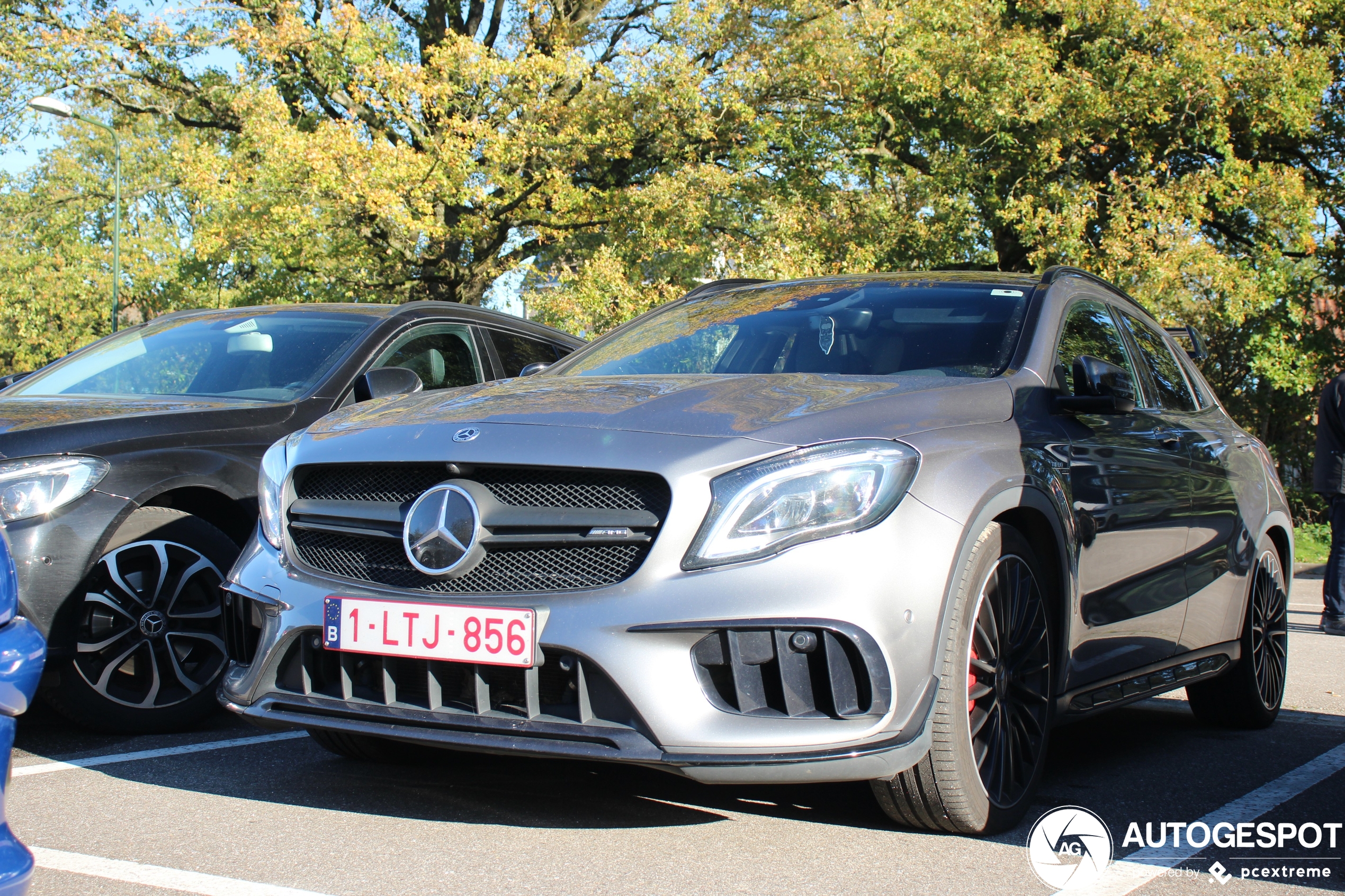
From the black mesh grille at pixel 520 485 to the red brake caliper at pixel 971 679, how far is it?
33.8 inches

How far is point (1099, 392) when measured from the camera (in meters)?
3.80

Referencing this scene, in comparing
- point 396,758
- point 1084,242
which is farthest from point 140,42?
point 396,758

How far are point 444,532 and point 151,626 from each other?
6.44ft

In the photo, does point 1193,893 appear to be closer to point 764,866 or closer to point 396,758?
point 764,866

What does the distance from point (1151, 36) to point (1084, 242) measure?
301cm

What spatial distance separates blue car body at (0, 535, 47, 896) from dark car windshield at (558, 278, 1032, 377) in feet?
7.72

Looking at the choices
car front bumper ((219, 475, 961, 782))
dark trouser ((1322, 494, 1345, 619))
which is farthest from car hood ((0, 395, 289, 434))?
dark trouser ((1322, 494, 1345, 619))

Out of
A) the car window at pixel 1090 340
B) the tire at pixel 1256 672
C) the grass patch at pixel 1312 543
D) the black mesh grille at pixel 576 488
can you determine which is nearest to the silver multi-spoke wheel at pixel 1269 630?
the tire at pixel 1256 672

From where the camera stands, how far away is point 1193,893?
2895 millimetres

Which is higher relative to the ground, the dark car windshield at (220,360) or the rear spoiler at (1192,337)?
the dark car windshield at (220,360)

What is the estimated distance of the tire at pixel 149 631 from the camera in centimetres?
434

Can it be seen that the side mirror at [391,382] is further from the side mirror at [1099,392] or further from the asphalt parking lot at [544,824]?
the side mirror at [1099,392]

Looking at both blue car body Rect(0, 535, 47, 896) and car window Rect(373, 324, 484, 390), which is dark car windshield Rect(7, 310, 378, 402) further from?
blue car body Rect(0, 535, 47, 896)

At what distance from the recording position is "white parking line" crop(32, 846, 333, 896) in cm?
274
